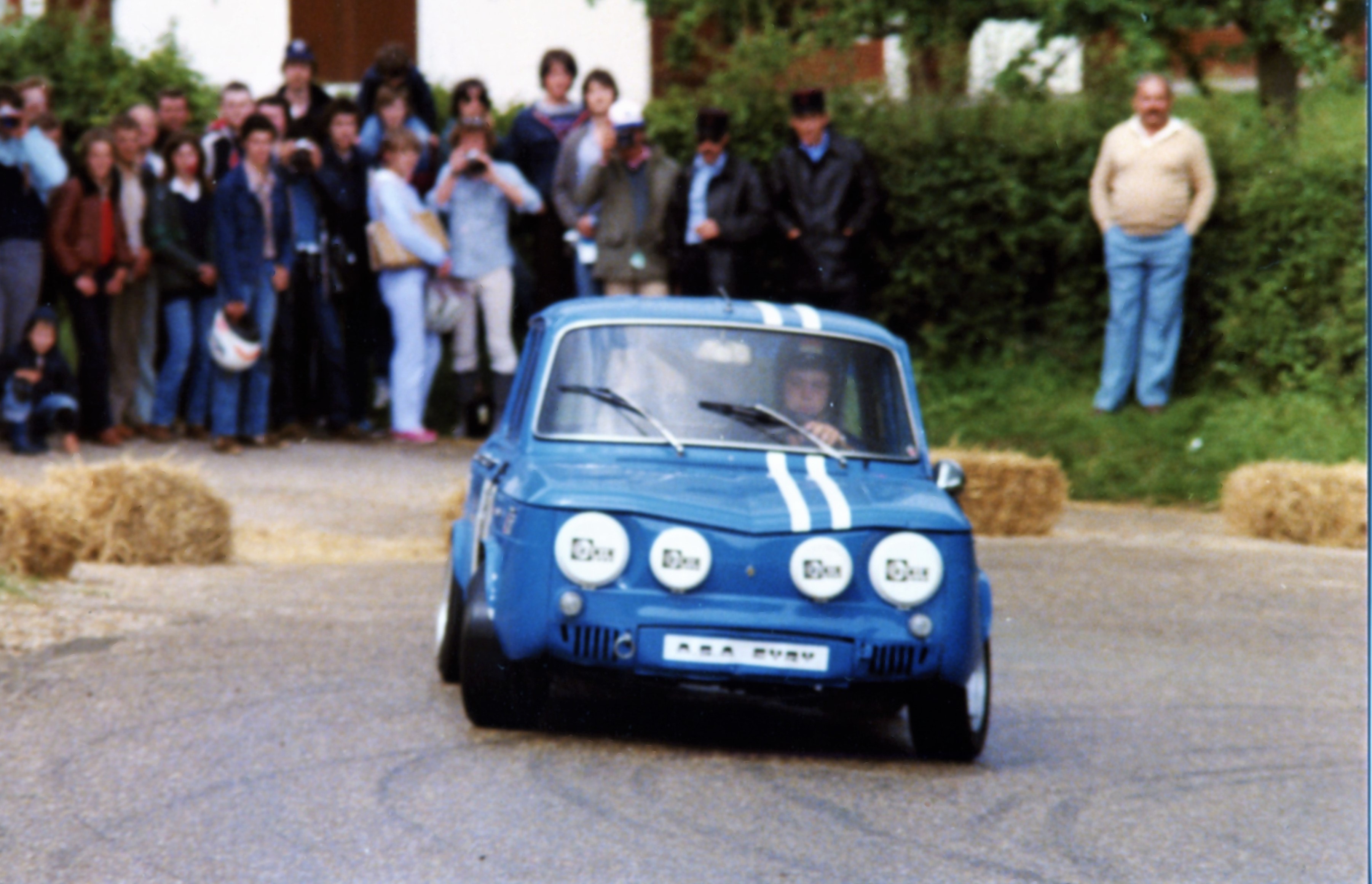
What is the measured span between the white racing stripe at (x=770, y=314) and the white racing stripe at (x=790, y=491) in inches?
25.3

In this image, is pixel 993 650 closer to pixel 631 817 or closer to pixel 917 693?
pixel 917 693

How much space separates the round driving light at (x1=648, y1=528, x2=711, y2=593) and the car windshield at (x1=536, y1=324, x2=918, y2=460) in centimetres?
96

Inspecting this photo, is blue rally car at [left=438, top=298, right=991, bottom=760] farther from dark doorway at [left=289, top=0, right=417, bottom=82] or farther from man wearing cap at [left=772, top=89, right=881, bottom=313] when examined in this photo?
dark doorway at [left=289, top=0, right=417, bottom=82]

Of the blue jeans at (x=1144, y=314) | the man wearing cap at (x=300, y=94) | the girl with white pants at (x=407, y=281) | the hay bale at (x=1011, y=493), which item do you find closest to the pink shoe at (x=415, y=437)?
the girl with white pants at (x=407, y=281)

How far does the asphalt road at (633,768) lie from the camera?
19.3ft

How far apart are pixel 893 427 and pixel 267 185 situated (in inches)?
354

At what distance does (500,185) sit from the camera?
55.4 ft

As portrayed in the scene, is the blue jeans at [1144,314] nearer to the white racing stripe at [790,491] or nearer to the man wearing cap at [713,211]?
the man wearing cap at [713,211]

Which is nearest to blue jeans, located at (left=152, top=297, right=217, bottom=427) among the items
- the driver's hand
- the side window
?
the side window

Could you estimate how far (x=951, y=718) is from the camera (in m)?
7.42

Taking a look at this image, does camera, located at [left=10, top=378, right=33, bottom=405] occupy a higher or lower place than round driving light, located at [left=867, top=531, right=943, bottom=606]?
lower

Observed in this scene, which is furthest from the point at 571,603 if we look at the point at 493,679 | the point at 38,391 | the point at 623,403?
the point at 38,391

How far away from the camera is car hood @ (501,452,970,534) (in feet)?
23.4

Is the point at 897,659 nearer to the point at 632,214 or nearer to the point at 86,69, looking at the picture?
the point at 632,214
